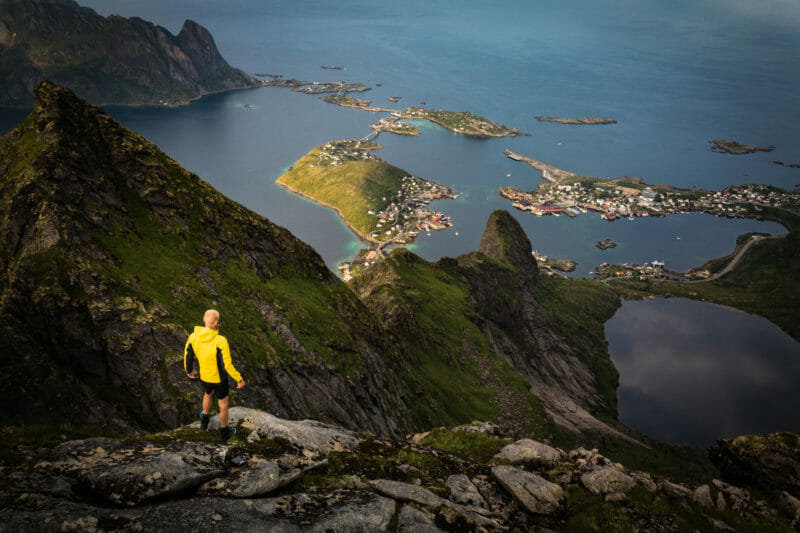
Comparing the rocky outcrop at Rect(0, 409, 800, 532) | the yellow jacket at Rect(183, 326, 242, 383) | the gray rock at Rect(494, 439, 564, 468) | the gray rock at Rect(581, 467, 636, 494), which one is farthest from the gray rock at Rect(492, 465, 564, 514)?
the yellow jacket at Rect(183, 326, 242, 383)

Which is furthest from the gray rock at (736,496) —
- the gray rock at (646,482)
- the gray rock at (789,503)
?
the gray rock at (646,482)

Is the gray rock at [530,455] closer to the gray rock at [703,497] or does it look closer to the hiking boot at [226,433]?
the gray rock at [703,497]

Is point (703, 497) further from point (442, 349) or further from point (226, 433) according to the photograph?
point (442, 349)

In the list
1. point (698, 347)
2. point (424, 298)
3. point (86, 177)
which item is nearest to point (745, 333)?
point (698, 347)

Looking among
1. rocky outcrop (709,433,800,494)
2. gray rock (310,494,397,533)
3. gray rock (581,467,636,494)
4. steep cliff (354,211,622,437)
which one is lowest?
steep cliff (354,211,622,437)

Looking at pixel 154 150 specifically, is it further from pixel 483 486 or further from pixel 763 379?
pixel 763 379

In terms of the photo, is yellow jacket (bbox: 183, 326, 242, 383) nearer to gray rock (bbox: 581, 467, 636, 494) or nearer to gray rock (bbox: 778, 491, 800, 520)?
gray rock (bbox: 581, 467, 636, 494)

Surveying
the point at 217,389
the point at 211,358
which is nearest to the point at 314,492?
the point at 217,389
